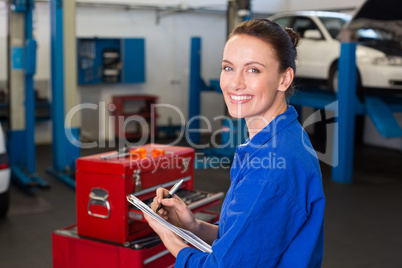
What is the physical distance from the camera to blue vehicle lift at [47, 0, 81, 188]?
6375 millimetres

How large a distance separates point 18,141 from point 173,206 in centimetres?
578

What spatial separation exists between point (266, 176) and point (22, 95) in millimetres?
6263

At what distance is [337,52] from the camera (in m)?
7.45

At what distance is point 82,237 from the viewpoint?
2.71 meters

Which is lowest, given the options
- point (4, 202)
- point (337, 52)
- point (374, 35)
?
point (4, 202)

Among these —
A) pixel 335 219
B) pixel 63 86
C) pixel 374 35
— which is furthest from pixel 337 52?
pixel 63 86

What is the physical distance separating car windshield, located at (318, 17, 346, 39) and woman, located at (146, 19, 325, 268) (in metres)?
6.65

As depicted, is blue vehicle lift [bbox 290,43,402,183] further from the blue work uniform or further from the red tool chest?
the blue work uniform

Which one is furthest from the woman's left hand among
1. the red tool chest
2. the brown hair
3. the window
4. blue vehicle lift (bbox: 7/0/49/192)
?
the window

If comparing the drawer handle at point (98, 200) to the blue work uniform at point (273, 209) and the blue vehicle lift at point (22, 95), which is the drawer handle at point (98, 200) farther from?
the blue vehicle lift at point (22, 95)

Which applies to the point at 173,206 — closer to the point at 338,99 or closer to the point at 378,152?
the point at 338,99

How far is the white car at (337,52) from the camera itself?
22.2 ft

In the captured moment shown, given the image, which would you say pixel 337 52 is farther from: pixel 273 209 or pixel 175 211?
pixel 273 209

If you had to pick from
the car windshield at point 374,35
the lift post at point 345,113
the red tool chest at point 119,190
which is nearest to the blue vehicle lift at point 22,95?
the red tool chest at point 119,190
